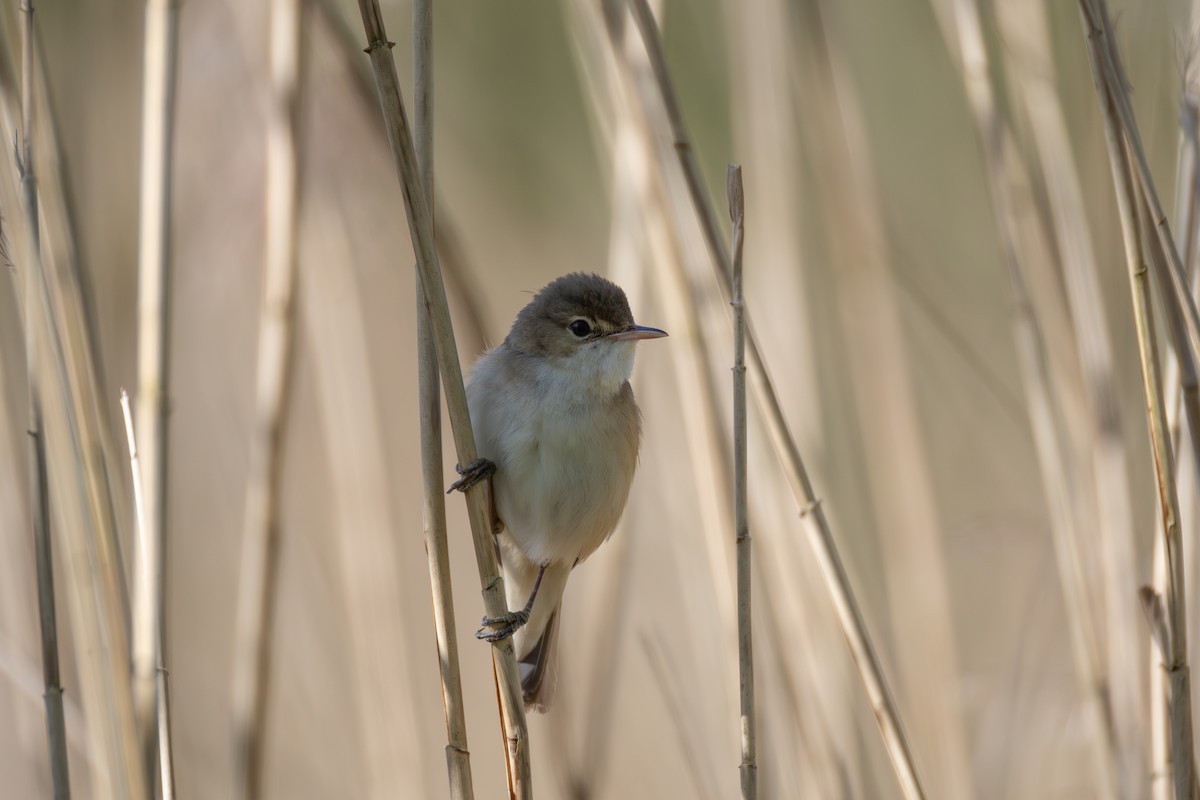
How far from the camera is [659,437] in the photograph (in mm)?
2686

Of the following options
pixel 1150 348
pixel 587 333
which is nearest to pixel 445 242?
pixel 587 333

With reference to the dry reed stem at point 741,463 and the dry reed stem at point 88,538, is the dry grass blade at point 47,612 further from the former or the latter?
the dry reed stem at point 741,463

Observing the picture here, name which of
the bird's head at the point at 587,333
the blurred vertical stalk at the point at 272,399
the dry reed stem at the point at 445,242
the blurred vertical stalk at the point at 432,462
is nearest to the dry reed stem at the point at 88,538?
the blurred vertical stalk at the point at 272,399

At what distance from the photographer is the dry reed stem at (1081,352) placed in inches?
82.4

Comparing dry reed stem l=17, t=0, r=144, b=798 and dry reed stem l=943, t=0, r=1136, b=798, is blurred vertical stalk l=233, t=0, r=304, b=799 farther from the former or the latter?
dry reed stem l=943, t=0, r=1136, b=798

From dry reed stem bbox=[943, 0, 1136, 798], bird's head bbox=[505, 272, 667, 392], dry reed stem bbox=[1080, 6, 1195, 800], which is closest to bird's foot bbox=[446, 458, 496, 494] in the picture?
bird's head bbox=[505, 272, 667, 392]

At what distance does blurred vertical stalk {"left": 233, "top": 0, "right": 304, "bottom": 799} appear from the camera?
6.61 ft

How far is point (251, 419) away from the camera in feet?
9.48

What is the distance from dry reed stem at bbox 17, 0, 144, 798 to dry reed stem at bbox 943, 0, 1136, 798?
1.75 m

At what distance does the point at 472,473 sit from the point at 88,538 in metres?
0.62

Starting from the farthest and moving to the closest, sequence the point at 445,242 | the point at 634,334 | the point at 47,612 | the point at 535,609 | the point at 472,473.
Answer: the point at 535,609 < the point at 634,334 < the point at 445,242 < the point at 472,473 < the point at 47,612

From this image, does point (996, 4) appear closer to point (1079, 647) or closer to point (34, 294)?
point (1079, 647)

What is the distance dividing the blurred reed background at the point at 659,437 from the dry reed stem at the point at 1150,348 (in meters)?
0.06

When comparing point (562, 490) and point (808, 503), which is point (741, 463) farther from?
point (562, 490)
